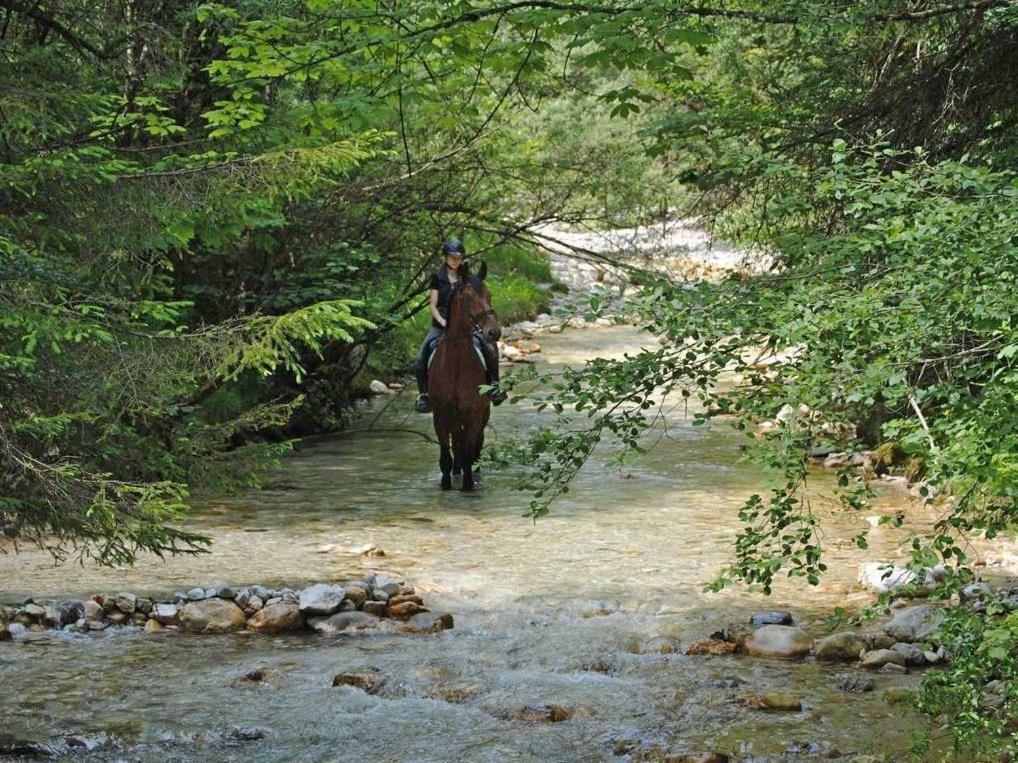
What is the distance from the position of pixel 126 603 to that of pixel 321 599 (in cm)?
135

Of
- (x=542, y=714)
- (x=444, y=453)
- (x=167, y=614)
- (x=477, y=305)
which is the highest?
(x=477, y=305)

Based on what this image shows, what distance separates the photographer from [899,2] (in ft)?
26.6

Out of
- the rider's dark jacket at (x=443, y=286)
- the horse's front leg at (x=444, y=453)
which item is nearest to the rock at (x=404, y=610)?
the horse's front leg at (x=444, y=453)

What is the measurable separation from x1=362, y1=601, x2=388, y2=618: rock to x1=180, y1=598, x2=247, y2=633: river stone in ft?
2.75

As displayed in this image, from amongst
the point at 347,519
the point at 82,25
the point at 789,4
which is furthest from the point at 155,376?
the point at 347,519

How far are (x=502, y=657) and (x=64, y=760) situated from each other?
273cm

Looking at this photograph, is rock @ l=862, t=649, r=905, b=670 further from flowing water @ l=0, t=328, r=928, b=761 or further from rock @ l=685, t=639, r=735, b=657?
rock @ l=685, t=639, r=735, b=657

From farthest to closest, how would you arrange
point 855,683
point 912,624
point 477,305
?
1. point 477,305
2. point 912,624
3. point 855,683

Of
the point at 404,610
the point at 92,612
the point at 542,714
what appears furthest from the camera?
the point at 404,610

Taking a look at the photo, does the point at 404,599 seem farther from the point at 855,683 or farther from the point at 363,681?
the point at 855,683

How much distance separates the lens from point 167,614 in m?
8.27

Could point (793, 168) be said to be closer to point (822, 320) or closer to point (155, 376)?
point (822, 320)

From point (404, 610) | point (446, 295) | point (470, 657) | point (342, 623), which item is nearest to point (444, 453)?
point (446, 295)

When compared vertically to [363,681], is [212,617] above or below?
above
